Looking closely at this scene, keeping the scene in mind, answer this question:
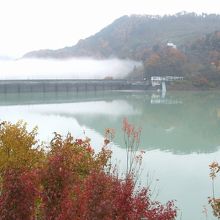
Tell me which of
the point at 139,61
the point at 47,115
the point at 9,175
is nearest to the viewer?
the point at 9,175

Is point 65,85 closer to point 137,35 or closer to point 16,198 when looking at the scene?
point 16,198

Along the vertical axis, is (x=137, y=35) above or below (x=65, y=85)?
above

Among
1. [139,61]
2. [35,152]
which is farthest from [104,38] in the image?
[35,152]

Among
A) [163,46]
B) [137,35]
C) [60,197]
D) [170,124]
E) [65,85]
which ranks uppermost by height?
[137,35]

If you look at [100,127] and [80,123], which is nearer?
[100,127]

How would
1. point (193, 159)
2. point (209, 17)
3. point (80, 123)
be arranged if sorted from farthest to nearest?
point (209, 17), point (80, 123), point (193, 159)

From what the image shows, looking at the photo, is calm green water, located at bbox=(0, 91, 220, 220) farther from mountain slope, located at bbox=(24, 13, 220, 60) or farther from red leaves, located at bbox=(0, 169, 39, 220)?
mountain slope, located at bbox=(24, 13, 220, 60)

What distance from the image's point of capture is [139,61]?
69.2 m

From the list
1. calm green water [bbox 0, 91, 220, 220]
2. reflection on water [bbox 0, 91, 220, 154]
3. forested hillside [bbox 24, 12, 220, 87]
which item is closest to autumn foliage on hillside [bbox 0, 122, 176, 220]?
calm green water [bbox 0, 91, 220, 220]

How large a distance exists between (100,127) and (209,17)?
367ft

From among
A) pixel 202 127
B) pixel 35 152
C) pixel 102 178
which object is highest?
pixel 102 178

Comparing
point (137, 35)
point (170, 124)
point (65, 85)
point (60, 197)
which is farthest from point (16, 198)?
point (137, 35)

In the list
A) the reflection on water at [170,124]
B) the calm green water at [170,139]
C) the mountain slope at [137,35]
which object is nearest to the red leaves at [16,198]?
the calm green water at [170,139]

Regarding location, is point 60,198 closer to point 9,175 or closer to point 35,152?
point 9,175
